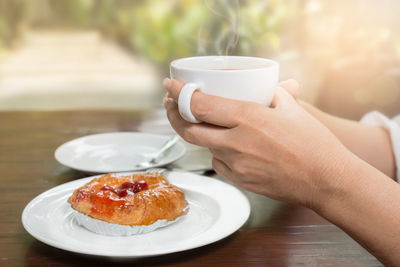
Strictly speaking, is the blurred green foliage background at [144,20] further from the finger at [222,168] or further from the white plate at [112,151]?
the finger at [222,168]

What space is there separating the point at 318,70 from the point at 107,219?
365cm

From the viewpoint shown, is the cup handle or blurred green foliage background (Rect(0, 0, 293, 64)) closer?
the cup handle

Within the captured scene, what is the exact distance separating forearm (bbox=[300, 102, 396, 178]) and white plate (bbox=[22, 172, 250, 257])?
367mm

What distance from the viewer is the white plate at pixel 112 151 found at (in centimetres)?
113

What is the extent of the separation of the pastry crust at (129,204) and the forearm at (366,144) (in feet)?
1.59

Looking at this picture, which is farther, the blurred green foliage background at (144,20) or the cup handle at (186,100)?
the blurred green foliage background at (144,20)

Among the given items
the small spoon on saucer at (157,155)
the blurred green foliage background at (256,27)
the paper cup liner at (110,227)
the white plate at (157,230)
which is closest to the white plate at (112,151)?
the small spoon on saucer at (157,155)

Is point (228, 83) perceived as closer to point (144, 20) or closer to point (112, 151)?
point (112, 151)

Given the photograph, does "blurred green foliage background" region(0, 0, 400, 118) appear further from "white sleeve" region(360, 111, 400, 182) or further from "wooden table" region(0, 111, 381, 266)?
"wooden table" region(0, 111, 381, 266)

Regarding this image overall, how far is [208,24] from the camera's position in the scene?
3771mm

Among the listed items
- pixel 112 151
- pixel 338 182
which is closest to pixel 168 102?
pixel 338 182

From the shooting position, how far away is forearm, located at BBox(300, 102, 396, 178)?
3.84 ft

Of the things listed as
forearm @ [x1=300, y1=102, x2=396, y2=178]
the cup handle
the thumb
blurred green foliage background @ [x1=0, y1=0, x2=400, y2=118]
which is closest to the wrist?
the thumb

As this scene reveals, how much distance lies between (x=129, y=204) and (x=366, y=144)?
2.16 ft
